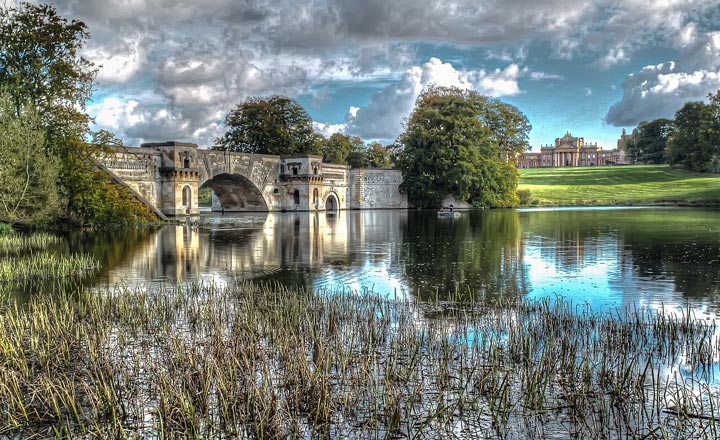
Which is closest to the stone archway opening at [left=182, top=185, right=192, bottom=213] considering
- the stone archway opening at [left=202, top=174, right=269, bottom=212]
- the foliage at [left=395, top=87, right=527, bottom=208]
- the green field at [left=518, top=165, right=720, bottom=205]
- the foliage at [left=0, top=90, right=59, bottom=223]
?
the stone archway opening at [left=202, top=174, right=269, bottom=212]

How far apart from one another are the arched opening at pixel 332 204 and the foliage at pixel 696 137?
4822 cm

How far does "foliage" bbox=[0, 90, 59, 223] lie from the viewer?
25.1 metres

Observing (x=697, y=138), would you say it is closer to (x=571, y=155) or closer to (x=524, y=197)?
(x=524, y=197)

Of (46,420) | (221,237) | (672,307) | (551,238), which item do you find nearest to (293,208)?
A: (221,237)

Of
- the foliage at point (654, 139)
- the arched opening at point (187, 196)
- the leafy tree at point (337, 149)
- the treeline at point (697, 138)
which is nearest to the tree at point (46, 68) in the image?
the arched opening at point (187, 196)

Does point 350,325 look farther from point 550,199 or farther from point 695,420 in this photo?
point 550,199

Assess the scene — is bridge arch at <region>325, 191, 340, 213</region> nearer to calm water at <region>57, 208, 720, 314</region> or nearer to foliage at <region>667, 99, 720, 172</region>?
calm water at <region>57, 208, 720, 314</region>

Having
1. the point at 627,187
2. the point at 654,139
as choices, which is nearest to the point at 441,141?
the point at 627,187

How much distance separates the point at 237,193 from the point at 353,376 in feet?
184

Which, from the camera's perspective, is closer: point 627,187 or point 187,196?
point 187,196

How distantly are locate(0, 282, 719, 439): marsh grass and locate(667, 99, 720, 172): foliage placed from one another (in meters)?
81.9

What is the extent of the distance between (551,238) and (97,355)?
22.6m

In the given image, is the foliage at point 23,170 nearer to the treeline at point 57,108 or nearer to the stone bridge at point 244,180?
the treeline at point 57,108

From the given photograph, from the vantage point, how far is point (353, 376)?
6.79 meters
